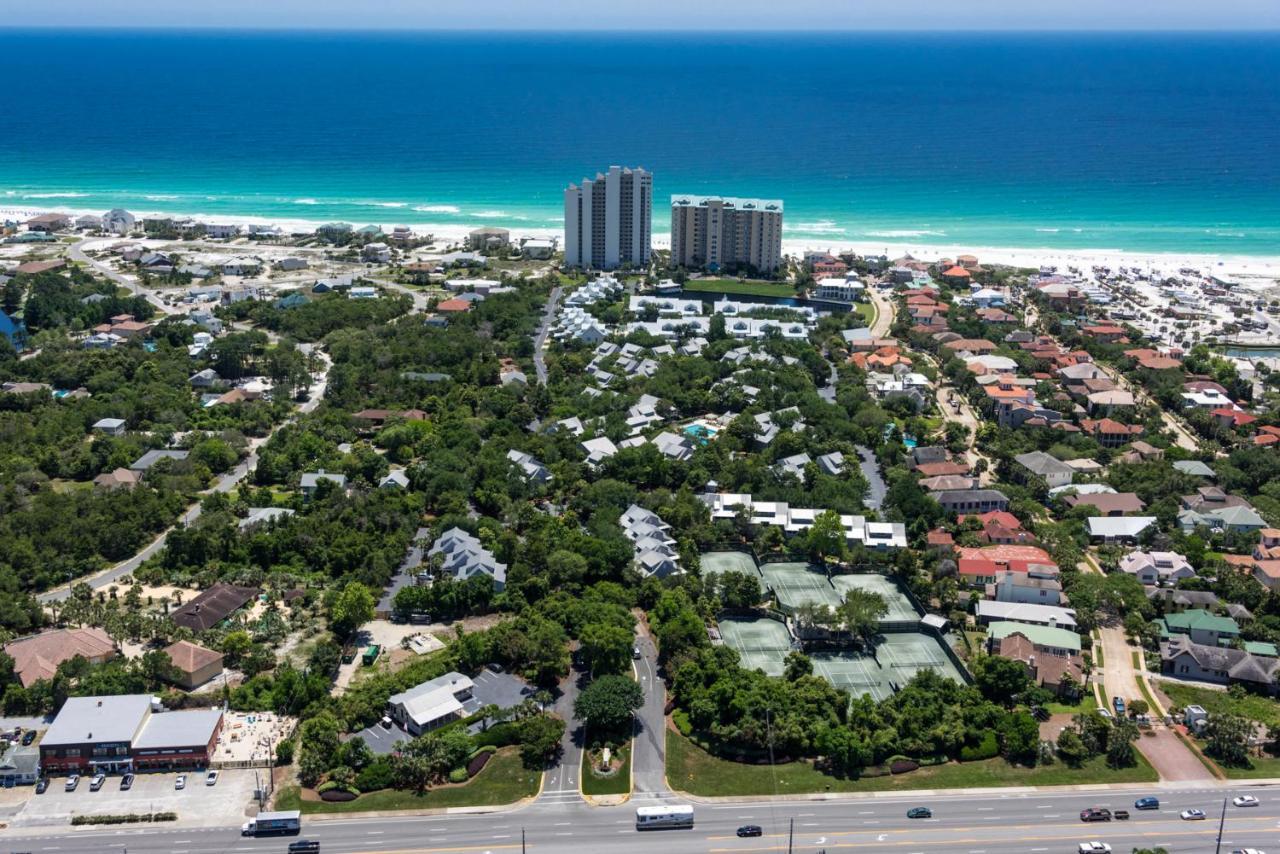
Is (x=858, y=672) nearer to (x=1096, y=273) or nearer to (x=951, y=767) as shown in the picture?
(x=951, y=767)

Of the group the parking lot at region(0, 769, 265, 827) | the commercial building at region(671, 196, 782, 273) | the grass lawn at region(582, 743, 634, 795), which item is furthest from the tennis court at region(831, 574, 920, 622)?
the commercial building at region(671, 196, 782, 273)

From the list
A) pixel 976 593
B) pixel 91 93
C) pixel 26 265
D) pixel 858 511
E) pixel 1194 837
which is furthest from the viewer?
pixel 91 93

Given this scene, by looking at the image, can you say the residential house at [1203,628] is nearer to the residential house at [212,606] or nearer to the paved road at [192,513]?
the residential house at [212,606]

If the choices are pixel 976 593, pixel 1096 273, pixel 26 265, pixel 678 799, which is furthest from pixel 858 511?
pixel 26 265

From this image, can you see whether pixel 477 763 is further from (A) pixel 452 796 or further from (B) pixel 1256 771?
(B) pixel 1256 771

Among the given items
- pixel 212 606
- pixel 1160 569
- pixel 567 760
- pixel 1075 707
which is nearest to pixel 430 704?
pixel 567 760

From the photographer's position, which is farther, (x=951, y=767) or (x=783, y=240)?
(x=783, y=240)
